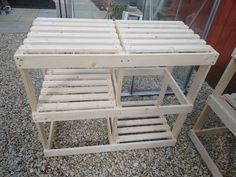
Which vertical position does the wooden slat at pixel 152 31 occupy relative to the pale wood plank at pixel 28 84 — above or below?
above

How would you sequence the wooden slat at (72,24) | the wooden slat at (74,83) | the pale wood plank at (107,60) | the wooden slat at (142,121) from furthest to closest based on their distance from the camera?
the wooden slat at (142,121)
the wooden slat at (74,83)
the wooden slat at (72,24)
the pale wood plank at (107,60)

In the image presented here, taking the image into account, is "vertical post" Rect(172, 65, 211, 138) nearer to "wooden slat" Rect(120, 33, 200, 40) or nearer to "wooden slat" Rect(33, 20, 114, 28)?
"wooden slat" Rect(120, 33, 200, 40)

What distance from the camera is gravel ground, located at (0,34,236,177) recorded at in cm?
131

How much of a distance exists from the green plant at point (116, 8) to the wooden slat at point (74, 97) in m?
0.80

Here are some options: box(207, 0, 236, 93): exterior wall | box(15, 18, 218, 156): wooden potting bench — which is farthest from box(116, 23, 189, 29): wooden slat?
box(207, 0, 236, 93): exterior wall

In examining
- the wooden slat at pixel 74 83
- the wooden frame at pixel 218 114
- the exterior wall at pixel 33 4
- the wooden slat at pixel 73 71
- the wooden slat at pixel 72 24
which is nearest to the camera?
the wooden slat at pixel 72 24

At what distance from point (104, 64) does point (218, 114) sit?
85 centimetres

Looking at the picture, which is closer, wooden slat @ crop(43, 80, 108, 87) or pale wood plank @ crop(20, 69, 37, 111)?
pale wood plank @ crop(20, 69, 37, 111)

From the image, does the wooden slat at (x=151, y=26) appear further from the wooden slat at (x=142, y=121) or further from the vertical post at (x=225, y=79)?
the wooden slat at (x=142, y=121)

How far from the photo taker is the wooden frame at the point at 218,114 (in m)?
1.16

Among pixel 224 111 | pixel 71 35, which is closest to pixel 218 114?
pixel 224 111

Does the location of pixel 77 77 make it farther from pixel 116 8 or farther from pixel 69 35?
pixel 116 8

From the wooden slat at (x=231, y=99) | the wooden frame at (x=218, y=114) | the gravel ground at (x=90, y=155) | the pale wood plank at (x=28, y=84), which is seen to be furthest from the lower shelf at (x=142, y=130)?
the pale wood plank at (x=28, y=84)

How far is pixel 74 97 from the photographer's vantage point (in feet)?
4.02
